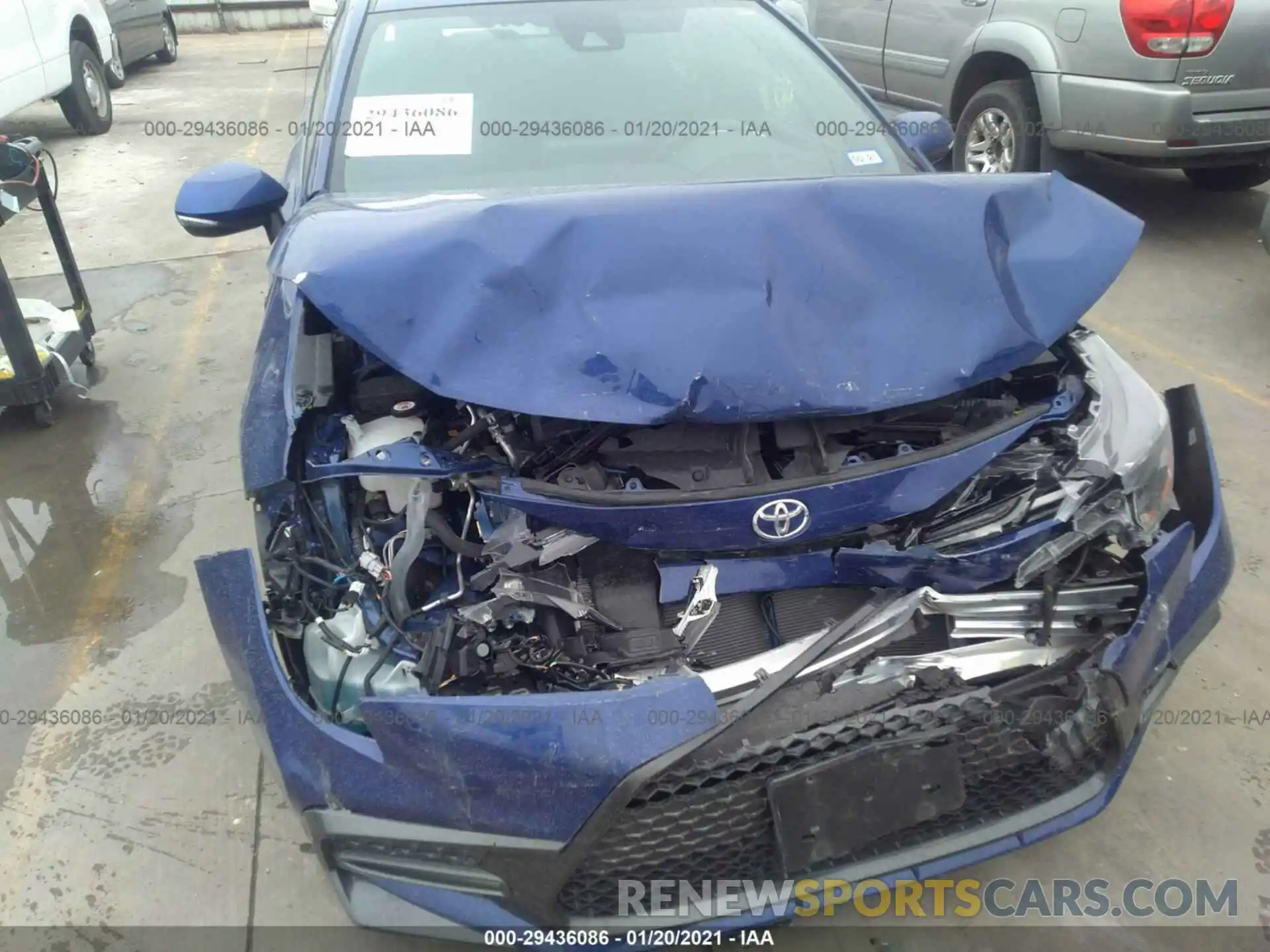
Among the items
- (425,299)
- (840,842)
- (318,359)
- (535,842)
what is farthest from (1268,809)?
(318,359)

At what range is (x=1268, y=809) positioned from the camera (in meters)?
2.16

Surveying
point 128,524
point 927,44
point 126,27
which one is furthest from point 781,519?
point 126,27

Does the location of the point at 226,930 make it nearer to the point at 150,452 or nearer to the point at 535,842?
the point at 535,842

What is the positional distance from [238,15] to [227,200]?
1483 cm

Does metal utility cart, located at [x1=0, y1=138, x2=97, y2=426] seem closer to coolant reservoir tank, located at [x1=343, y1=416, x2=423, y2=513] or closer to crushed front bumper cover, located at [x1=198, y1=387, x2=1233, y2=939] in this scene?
coolant reservoir tank, located at [x1=343, y1=416, x2=423, y2=513]

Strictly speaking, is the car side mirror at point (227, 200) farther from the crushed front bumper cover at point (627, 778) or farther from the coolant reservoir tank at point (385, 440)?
the crushed front bumper cover at point (627, 778)

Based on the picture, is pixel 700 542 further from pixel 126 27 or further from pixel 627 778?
pixel 126 27

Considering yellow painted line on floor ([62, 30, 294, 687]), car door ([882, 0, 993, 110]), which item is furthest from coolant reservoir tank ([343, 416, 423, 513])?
car door ([882, 0, 993, 110])

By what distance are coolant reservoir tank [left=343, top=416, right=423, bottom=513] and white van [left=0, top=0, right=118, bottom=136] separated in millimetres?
6499

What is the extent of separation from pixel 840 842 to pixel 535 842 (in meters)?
0.51

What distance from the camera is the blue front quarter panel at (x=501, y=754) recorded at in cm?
141

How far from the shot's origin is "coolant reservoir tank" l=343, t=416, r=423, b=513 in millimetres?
1890

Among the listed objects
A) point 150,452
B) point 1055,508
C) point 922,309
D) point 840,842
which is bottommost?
point 150,452

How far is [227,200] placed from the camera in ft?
8.15
